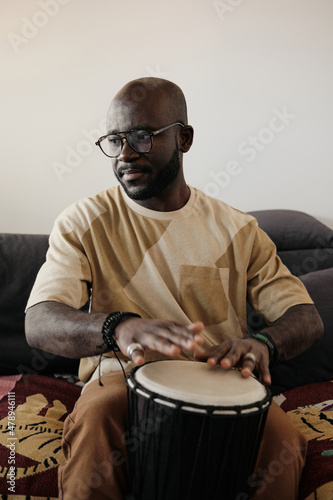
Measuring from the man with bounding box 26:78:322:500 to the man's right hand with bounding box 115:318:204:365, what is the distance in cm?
5

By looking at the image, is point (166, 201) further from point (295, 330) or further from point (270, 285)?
point (295, 330)

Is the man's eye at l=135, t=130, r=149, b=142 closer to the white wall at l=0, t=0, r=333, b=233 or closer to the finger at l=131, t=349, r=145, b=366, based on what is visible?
the finger at l=131, t=349, r=145, b=366

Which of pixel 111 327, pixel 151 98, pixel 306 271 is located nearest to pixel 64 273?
pixel 111 327

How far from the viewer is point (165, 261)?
1.64 metres

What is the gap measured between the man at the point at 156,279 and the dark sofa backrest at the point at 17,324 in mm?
490

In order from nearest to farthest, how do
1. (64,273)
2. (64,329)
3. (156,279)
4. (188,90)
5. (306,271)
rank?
(64,329), (64,273), (156,279), (306,271), (188,90)

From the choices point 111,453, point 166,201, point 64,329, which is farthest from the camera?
point 166,201

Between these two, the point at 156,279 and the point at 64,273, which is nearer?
the point at 64,273

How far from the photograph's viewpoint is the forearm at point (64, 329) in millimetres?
1309

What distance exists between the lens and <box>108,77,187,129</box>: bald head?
1659 mm

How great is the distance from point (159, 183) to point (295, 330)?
666mm

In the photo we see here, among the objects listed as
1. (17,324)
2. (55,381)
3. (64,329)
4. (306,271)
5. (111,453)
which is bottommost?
(55,381)

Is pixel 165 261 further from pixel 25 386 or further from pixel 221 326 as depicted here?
pixel 25 386

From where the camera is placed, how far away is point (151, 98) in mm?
1678
